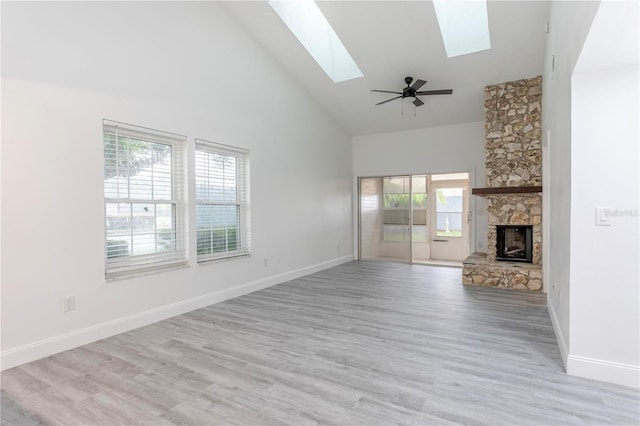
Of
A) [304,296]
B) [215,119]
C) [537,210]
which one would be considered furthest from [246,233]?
[537,210]

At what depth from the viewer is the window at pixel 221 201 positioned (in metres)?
4.35

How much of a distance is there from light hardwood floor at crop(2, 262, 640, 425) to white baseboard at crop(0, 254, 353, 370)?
0.10m

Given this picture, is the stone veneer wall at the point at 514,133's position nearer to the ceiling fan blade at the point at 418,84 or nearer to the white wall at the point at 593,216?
the ceiling fan blade at the point at 418,84

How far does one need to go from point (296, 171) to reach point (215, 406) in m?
4.45

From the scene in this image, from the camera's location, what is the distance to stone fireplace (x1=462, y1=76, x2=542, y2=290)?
5168 mm

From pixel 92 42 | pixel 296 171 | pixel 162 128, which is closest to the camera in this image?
pixel 92 42

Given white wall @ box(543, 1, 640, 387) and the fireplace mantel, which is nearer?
white wall @ box(543, 1, 640, 387)

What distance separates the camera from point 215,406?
203cm

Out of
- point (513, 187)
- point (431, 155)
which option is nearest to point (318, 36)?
point (431, 155)

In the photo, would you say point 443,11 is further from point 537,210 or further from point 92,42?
point 92,42

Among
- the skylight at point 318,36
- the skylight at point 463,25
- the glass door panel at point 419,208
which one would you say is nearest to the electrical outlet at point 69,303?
the skylight at point 318,36

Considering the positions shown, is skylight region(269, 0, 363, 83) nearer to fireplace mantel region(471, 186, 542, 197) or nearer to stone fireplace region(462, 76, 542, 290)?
stone fireplace region(462, 76, 542, 290)

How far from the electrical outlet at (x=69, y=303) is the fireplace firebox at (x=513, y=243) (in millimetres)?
5876

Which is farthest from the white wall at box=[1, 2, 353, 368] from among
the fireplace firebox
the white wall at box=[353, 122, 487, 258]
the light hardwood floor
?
the fireplace firebox
